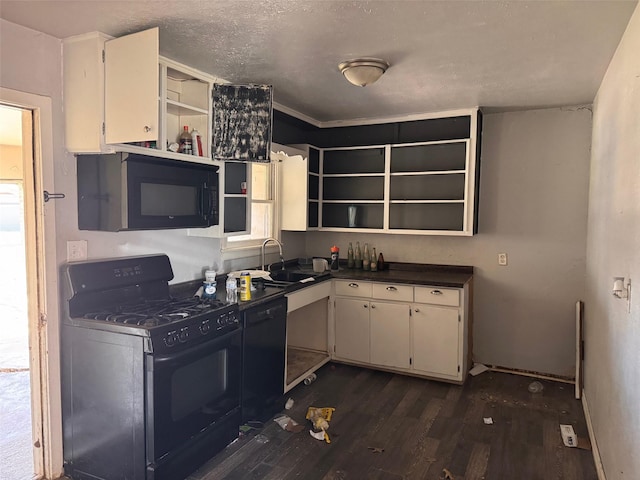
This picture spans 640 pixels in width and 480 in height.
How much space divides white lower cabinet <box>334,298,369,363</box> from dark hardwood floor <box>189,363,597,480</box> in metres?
0.28

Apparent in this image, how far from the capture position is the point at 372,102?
3664mm

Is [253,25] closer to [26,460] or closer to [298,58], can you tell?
[298,58]

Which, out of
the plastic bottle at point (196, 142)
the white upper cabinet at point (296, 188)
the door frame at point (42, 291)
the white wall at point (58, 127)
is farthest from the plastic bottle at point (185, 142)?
the white upper cabinet at point (296, 188)

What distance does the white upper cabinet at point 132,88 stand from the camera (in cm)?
216

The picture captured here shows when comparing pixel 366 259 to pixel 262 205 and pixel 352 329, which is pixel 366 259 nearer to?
pixel 352 329

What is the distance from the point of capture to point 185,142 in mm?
2779

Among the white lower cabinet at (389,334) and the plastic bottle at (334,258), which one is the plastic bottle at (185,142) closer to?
the plastic bottle at (334,258)

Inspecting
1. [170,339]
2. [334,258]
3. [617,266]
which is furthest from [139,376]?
[334,258]

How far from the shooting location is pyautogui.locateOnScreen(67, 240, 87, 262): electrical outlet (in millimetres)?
2396

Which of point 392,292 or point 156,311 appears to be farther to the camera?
point 392,292

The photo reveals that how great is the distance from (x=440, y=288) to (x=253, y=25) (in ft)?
8.08

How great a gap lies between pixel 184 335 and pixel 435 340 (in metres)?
2.24

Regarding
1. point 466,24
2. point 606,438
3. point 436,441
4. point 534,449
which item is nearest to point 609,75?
point 466,24

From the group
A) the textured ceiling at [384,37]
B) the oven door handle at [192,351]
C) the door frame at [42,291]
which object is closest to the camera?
the textured ceiling at [384,37]
